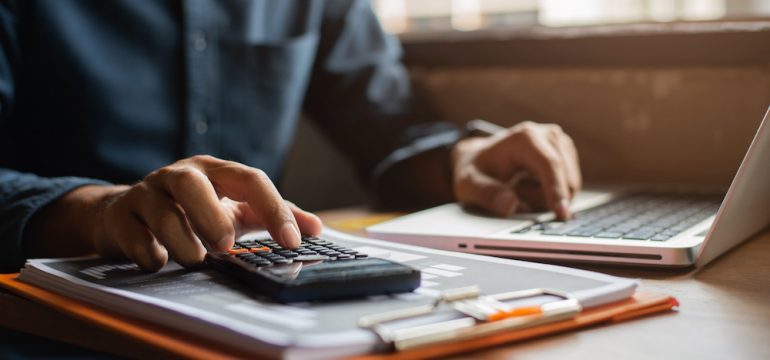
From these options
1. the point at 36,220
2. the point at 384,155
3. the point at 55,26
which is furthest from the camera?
the point at 384,155

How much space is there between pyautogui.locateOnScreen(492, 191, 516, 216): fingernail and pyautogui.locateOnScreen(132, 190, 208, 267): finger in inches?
14.3

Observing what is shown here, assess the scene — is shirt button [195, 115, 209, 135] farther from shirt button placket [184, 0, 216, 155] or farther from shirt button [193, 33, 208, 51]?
shirt button [193, 33, 208, 51]

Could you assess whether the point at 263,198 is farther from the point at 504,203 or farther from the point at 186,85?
the point at 186,85

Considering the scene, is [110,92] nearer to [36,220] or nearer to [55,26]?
[55,26]

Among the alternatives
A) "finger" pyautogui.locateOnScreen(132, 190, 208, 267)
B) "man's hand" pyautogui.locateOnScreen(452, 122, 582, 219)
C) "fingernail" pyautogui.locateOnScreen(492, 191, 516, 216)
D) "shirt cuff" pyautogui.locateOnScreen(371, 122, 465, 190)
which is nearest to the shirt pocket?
"shirt cuff" pyautogui.locateOnScreen(371, 122, 465, 190)

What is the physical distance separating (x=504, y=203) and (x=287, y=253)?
34 centimetres

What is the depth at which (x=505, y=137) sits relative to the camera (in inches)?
36.5

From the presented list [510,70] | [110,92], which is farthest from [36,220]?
[510,70]

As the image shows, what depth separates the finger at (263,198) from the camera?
600 millimetres

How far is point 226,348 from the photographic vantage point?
415 mm

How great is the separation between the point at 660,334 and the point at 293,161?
1.08 m

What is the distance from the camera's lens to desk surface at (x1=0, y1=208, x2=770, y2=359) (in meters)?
0.43

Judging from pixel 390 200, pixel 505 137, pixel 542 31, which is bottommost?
pixel 390 200

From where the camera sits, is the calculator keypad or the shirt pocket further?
the shirt pocket
